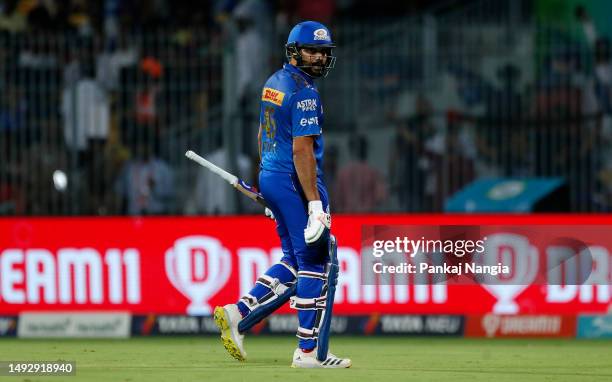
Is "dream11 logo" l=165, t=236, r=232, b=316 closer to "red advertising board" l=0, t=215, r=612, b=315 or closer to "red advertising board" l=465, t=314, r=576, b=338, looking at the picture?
"red advertising board" l=0, t=215, r=612, b=315

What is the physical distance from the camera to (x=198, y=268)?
1472 cm

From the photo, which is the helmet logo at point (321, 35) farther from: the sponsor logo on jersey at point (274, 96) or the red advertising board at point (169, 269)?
the red advertising board at point (169, 269)

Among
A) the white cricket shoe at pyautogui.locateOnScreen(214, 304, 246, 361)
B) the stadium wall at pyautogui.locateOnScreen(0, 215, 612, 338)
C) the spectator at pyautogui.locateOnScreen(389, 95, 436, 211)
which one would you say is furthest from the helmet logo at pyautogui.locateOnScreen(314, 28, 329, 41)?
the spectator at pyautogui.locateOnScreen(389, 95, 436, 211)

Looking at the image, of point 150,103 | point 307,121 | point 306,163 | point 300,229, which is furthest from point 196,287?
point 307,121

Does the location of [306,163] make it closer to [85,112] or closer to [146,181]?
[146,181]

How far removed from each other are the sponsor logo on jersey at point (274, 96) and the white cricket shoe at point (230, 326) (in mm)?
1689

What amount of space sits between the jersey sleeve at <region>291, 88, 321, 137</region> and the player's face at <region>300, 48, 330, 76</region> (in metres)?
0.29

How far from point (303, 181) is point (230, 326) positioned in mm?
1413

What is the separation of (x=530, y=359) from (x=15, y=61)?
9.64 meters

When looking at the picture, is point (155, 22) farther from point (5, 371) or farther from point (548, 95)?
point (5, 371)

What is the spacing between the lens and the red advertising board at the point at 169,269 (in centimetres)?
1455

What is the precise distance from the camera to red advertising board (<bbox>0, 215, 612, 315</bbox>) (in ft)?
47.7

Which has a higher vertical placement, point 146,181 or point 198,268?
point 146,181

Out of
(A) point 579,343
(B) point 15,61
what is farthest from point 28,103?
(A) point 579,343
